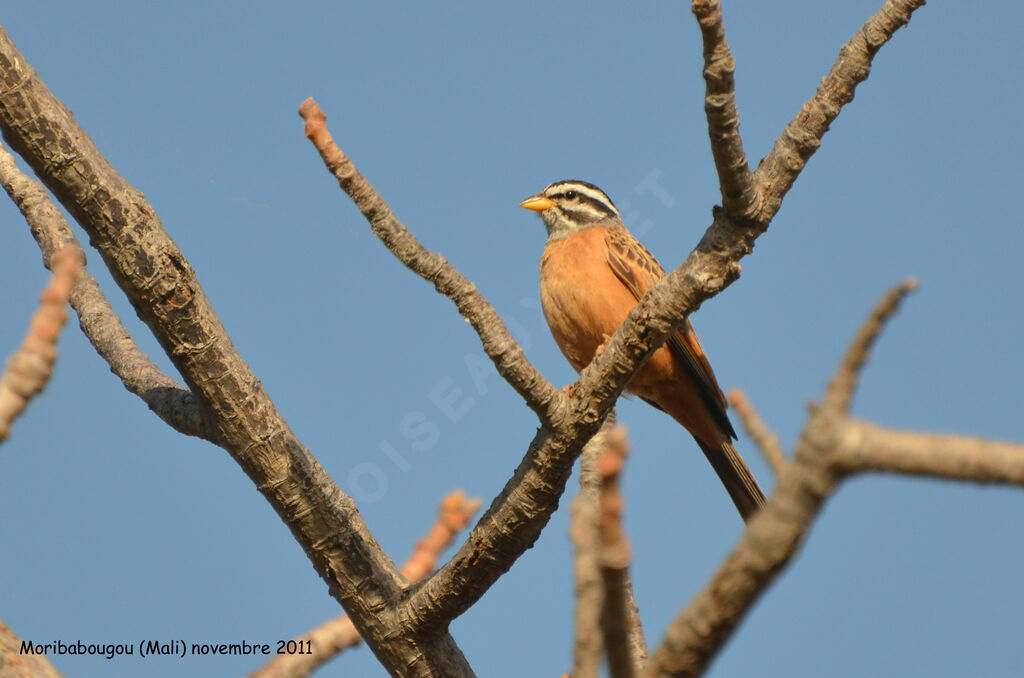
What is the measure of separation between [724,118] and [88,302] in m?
4.36

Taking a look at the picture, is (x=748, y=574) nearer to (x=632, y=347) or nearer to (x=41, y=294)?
(x=41, y=294)

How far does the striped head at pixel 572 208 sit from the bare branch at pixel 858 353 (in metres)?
8.45

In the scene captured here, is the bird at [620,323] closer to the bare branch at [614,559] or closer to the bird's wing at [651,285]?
the bird's wing at [651,285]

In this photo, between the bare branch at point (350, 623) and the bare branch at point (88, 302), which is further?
the bare branch at point (88, 302)

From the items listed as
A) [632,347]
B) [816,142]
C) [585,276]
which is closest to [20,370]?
[632,347]

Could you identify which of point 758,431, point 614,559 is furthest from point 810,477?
point 758,431

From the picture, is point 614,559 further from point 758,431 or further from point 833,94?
point 833,94

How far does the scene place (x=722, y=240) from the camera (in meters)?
4.76

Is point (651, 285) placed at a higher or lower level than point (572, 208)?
lower

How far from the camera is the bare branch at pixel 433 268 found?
15.4ft

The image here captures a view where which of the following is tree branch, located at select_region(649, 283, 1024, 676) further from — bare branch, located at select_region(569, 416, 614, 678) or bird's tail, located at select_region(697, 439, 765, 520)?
bird's tail, located at select_region(697, 439, 765, 520)

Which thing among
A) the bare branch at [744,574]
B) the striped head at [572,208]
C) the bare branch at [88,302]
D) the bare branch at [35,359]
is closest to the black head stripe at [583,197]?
the striped head at [572,208]

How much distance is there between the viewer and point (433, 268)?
15.7 ft

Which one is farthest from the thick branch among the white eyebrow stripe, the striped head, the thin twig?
the white eyebrow stripe
